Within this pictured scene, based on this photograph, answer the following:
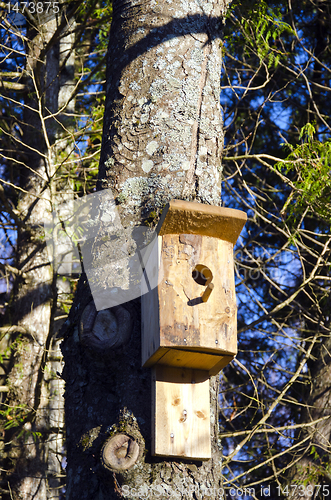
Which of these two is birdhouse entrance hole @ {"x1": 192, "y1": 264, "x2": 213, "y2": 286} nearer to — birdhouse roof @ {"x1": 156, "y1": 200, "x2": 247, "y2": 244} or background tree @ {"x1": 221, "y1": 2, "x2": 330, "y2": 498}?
birdhouse roof @ {"x1": 156, "y1": 200, "x2": 247, "y2": 244}

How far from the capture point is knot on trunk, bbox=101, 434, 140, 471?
4.31 feet

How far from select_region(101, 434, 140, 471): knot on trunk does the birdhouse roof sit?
631mm

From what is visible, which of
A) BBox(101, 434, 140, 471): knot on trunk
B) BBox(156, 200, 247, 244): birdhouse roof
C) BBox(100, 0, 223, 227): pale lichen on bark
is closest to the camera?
BBox(101, 434, 140, 471): knot on trunk

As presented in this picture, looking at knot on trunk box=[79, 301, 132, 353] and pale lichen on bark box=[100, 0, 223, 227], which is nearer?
knot on trunk box=[79, 301, 132, 353]

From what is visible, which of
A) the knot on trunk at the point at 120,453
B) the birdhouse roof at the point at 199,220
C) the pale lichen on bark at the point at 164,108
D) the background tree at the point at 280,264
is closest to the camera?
the knot on trunk at the point at 120,453

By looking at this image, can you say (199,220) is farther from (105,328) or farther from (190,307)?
(105,328)

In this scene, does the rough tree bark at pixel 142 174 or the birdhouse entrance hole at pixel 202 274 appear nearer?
the rough tree bark at pixel 142 174

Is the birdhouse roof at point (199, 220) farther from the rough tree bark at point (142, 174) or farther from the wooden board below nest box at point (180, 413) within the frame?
the wooden board below nest box at point (180, 413)

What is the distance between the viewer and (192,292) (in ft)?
4.87

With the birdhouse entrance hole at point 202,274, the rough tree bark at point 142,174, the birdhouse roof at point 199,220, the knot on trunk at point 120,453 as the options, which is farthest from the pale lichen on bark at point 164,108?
the knot on trunk at point 120,453

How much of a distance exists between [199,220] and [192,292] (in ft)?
0.76

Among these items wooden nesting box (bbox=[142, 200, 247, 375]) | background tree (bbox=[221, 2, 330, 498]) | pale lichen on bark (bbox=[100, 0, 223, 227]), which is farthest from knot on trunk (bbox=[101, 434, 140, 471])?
background tree (bbox=[221, 2, 330, 498])

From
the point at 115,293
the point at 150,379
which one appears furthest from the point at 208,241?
the point at 150,379

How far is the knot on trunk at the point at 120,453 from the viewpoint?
131 centimetres
